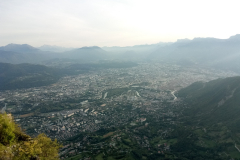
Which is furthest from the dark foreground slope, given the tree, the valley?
the tree

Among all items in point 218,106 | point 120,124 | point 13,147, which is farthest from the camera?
point 218,106

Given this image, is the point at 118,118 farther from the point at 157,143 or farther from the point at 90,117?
the point at 157,143

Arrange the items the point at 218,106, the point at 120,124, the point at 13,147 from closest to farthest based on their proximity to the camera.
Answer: the point at 13,147
the point at 120,124
the point at 218,106

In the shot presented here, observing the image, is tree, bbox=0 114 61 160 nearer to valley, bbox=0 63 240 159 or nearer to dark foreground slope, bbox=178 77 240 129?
valley, bbox=0 63 240 159

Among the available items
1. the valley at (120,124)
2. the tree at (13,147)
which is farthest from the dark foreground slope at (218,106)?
the tree at (13,147)

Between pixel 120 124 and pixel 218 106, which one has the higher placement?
pixel 218 106

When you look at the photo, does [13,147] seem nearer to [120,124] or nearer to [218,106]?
[120,124]

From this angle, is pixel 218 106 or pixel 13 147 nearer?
pixel 13 147

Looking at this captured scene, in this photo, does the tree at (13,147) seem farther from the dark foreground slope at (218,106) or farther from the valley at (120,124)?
the dark foreground slope at (218,106)

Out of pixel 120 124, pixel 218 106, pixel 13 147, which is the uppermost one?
pixel 13 147

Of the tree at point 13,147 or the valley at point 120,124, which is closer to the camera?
the tree at point 13,147

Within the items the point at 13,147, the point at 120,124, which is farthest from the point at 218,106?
the point at 13,147
